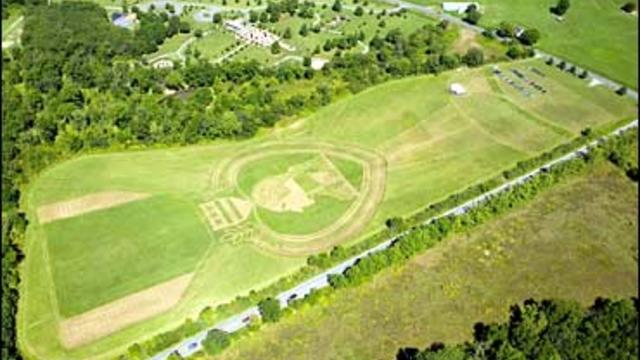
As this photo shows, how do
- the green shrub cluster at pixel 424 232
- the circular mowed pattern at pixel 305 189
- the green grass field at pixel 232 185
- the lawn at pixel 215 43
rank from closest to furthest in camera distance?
the green shrub cluster at pixel 424 232, the green grass field at pixel 232 185, the circular mowed pattern at pixel 305 189, the lawn at pixel 215 43

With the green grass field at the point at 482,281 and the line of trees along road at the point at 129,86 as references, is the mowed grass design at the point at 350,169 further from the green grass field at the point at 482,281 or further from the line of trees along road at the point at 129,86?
the green grass field at the point at 482,281

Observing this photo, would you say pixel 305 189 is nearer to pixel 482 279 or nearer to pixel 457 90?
pixel 482 279

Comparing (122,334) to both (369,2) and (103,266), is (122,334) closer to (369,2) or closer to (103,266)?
(103,266)

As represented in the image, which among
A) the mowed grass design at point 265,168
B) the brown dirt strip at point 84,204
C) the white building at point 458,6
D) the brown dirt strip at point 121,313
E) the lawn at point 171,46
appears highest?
the white building at point 458,6

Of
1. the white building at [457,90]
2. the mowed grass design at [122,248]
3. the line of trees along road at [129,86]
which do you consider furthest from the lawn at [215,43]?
the mowed grass design at [122,248]

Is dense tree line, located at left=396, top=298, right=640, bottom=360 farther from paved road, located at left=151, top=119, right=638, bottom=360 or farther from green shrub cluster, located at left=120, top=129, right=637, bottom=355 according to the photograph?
paved road, located at left=151, top=119, right=638, bottom=360

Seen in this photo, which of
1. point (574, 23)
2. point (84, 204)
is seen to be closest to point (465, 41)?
point (574, 23)
